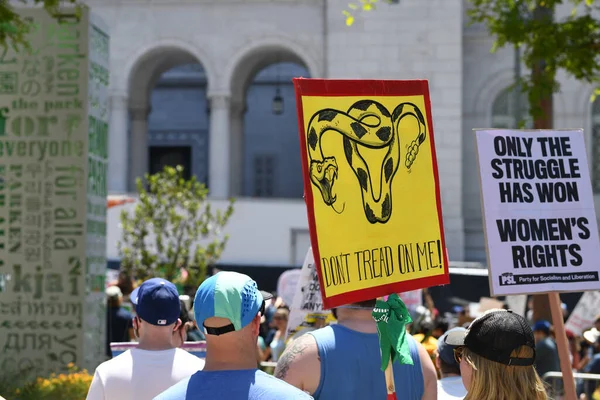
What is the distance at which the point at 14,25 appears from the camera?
9656 millimetres

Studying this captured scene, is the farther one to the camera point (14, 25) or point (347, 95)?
point (14, 25)

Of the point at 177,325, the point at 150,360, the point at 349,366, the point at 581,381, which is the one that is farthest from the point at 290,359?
the point at 581,381

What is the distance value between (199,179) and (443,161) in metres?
12.2

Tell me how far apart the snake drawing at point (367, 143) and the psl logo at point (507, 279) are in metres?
0.92

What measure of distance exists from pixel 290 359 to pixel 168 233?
53.6 feet

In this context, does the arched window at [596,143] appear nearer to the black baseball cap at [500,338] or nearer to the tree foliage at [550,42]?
the tree foliage at [550,42]

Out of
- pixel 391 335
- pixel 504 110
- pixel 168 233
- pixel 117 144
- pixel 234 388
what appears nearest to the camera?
pixel 234 388

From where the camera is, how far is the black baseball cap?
3369 mm

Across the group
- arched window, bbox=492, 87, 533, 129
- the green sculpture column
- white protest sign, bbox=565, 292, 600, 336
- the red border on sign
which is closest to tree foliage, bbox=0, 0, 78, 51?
the green sculpture column

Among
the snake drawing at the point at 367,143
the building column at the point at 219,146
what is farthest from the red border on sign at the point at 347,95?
the building column at the point at 219,146

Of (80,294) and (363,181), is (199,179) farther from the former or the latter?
(363,181)

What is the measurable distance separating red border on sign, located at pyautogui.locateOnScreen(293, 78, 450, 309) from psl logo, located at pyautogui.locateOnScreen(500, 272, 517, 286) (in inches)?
25.0

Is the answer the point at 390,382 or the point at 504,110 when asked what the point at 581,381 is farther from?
the point at 504,110

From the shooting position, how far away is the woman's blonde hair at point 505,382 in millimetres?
3309
